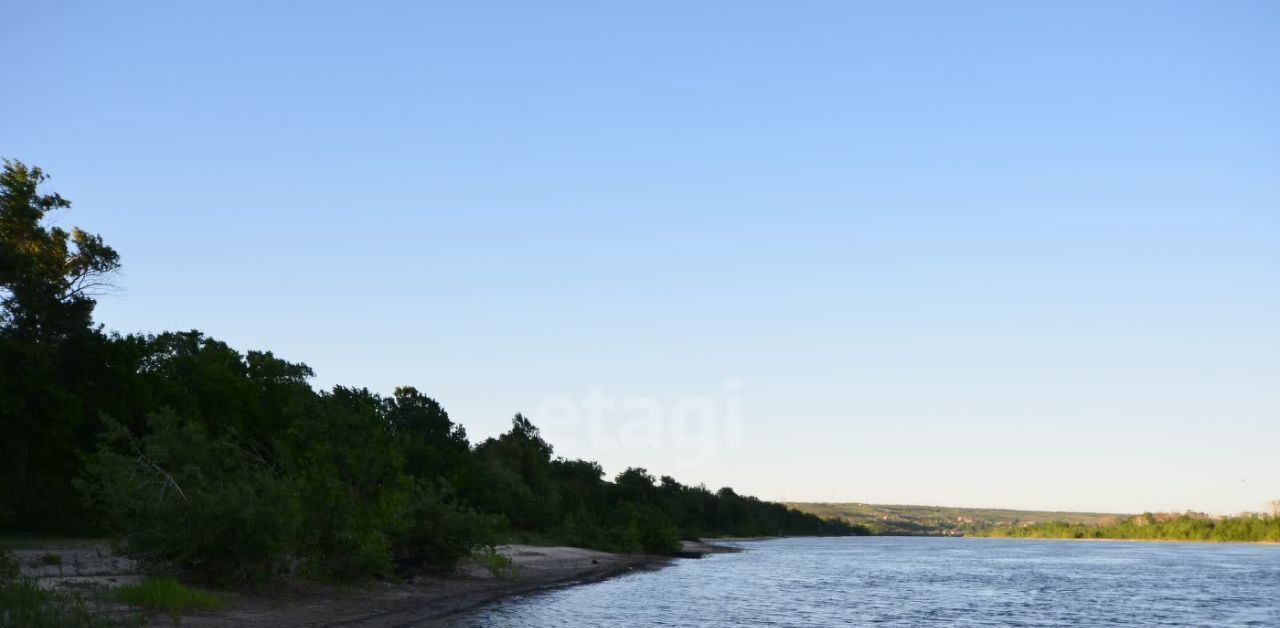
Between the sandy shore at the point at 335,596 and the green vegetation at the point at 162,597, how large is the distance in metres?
0.47

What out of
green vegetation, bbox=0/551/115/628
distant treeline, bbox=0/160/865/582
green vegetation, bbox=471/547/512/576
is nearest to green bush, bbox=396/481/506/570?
distant treeline, bbox=0/160/865/582

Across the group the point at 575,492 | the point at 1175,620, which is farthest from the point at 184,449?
the point at 575,492

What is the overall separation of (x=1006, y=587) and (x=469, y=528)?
119 ft

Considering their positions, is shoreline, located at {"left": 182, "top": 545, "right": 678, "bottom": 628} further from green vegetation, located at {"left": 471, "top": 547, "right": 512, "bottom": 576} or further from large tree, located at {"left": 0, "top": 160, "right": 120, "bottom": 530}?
large tree, located at {"left": 0, "top": 160, "right": 120, "bottom": 530}

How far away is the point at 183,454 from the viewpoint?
33656mm

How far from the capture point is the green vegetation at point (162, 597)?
2730 cm

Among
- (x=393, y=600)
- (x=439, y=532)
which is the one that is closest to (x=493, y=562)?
(x=439, y=532)

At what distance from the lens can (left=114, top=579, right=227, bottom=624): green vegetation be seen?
27297 mm

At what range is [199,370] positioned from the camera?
6359cm

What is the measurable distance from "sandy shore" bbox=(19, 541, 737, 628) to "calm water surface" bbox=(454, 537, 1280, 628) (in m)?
1.79

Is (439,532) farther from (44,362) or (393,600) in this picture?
(44,362)

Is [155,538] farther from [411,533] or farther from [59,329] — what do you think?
[59,329]

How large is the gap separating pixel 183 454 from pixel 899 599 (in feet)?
120

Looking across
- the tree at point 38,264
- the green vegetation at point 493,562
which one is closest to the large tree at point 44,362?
the tree at point 38,264
